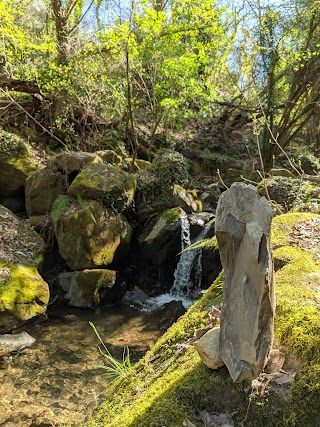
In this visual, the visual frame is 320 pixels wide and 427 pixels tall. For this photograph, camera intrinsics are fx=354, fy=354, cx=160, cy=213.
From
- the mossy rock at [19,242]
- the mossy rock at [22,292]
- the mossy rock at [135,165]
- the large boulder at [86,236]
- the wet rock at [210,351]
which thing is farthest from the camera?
the mossy rock at [135,165]

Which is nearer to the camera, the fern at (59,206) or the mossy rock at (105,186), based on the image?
the fern at (59,206)

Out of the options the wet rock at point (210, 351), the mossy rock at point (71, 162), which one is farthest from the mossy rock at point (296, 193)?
the mossy rock at point (71, 162)

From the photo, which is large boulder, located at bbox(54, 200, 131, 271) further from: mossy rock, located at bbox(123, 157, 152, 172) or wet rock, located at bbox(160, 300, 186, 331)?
mossy rock, located at bbox(123, 157, 152, 172)

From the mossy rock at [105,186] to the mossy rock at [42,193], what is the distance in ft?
2.32

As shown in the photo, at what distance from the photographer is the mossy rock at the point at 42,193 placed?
345 inches

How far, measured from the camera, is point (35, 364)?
5.07 metres

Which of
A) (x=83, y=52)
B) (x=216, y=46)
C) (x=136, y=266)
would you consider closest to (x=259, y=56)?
(x=216, y=46)

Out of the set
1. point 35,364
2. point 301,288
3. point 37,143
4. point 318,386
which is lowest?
point 35,364

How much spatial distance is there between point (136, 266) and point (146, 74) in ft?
17.4

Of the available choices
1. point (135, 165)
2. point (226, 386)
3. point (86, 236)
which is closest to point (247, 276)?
point (226, 386)

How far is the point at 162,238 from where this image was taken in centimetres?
846

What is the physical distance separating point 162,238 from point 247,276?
6831 mm

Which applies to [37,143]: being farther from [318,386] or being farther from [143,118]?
[318,386]

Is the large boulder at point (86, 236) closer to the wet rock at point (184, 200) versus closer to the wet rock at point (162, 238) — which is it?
the wet rock at point (162, 238)
